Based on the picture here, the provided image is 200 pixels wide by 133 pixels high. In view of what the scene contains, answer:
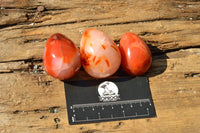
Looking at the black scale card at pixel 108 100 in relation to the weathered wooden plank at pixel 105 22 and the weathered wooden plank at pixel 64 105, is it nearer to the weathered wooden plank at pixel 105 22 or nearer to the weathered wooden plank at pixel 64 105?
the weathered wooden plank at pixel 64 105

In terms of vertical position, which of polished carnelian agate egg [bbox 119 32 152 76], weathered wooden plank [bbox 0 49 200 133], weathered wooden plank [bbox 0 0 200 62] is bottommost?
weathered wooden plank [bbox 0 49 200 133]

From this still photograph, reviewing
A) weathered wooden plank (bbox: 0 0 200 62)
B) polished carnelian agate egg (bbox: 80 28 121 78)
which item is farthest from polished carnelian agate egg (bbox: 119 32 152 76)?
weathered wooden plank (bbox: 0 0 200 62)

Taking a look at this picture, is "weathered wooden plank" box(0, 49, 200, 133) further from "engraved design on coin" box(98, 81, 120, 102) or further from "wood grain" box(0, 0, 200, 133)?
"engraved design on coin" box(98, 81, 120, 102)

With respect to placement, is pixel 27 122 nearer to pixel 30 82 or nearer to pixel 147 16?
pixel 30 82

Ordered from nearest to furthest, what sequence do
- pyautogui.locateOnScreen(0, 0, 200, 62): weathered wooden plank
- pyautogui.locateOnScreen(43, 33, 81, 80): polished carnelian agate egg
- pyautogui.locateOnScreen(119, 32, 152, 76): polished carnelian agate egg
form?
1. pyautogui.locateOnScreen(43, 33, 81, 80): polished carnelian agate egg
2. pyautogui.locateOnScreen(119, 32, 152, 76): polished carnelian agate egg
3. pyautogui.locateOnScreen(0, 0, 200, 62): weathered wooden plank

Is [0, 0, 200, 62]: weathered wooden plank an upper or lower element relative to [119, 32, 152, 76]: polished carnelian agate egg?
upper

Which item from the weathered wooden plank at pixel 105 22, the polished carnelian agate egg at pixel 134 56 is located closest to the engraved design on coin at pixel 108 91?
the polished carnelian agate egg at pixel 134 56

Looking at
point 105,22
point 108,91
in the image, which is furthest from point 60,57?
point 105,22
